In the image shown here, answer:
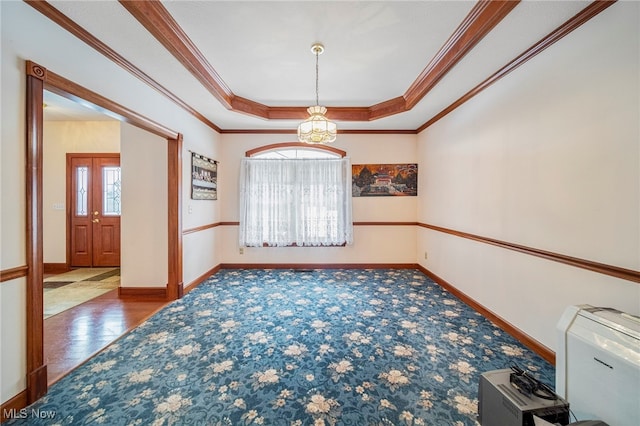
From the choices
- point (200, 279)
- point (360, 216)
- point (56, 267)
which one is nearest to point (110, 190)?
point (56, 267)

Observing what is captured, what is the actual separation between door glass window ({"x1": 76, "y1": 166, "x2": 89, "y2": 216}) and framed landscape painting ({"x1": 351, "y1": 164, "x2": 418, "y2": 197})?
5.41 meters

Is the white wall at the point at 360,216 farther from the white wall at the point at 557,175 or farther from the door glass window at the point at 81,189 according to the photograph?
the door glass window at the point at 81,189

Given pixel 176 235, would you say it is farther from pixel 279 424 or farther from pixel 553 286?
pixel 553 286

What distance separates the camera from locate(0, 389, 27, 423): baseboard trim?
1.54m

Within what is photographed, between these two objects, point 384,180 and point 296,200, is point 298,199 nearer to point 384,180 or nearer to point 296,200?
point 296,200

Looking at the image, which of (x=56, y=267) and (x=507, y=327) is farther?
(x=56, y=267)

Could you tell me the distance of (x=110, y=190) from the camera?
16.7 ft

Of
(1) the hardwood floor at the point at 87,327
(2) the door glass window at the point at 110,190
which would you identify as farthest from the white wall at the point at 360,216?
(2) the door glass window at the point at 110,190

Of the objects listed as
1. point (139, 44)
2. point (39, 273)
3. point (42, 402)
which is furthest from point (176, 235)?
point (139, 44)

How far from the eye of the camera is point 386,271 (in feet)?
15.5

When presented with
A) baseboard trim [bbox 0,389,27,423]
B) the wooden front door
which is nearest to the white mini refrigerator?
baseboard trim [bbox 0,389,27,423]

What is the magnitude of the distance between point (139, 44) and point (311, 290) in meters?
3.46

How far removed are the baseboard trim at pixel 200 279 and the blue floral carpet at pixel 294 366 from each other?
432 millimetres

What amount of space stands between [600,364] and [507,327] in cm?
136
